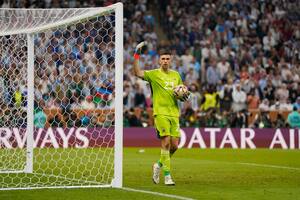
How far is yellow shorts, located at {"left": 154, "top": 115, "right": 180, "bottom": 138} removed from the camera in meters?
13.7

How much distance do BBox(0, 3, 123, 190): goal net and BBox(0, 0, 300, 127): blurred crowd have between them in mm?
1453

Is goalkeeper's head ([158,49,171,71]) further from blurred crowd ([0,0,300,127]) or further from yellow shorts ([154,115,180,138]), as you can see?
blurred crowd ([0,0,300,127])

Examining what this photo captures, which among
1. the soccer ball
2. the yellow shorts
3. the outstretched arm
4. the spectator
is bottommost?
the yellow shorts

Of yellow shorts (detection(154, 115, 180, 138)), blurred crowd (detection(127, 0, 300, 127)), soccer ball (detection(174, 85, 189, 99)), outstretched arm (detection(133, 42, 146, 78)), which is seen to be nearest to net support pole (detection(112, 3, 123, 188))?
outstretched arm (detection(133, 42, 146, 78))

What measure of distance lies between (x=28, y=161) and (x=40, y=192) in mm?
3727

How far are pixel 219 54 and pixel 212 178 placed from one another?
1855cm

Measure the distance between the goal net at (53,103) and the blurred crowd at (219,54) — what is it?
145 centimetres

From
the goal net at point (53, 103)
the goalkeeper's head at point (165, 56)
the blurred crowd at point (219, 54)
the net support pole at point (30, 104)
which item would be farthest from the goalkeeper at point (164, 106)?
the blurred crowd at point (219, 54)

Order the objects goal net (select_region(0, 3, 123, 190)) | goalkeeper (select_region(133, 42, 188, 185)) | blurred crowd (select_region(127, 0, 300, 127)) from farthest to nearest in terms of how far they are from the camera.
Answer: blurred crowd (select_region(127, 0, 300, 127))
goalkeeper (select_region(133, 42, 188, 185))
goal net (select_region(0, 3, 123, 190))

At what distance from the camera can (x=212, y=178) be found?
14953 mm

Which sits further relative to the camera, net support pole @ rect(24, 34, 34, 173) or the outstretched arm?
net support pole @ rect(24, 34, 34, 173)

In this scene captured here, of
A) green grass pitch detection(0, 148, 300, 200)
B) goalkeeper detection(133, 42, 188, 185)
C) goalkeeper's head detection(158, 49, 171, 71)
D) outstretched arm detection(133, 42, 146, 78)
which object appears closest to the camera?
green grass pitch detection(0, 148, 300, 200)

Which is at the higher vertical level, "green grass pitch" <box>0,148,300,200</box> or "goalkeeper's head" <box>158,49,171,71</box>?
"goalkeeper's head" <box>158,49,171,71</box>

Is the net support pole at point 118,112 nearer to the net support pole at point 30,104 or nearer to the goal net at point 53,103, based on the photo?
the goal net at point 53,103
